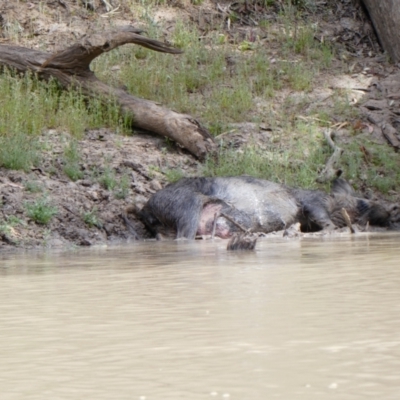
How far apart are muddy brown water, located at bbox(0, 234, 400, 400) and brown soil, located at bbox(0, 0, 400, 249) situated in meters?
3.18

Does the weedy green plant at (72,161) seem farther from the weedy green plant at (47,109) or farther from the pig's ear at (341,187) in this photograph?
the pig's ear at (341,187)

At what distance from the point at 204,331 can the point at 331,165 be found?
887 cm

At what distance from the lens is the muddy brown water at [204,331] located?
107 inches

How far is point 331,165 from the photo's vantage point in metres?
12.2

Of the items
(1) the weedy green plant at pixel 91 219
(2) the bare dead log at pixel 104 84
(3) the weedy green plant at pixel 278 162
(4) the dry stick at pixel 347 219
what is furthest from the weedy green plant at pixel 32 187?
(4) the dry stick at pixel 347 219

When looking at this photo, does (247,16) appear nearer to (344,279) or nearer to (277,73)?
(277,73)

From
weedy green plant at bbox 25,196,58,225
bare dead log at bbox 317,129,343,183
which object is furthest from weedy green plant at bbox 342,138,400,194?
weedy green plant at bbox 25,196,58,225

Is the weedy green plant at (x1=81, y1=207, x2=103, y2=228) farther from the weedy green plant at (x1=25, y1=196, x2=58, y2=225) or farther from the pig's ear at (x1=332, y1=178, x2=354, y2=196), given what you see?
the pig's ear at (x1=332, y1=178, x2=354, y2=196)

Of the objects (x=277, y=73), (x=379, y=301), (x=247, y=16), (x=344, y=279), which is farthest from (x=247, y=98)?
(x=379, y=301)

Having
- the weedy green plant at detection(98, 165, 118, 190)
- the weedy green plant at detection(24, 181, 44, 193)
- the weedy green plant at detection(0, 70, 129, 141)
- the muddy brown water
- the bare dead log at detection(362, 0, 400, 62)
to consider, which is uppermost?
the bare dead log at detection(362, 0, 400, 62)

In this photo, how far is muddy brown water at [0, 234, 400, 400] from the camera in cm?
272

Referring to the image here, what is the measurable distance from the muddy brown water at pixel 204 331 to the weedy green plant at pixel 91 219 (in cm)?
327

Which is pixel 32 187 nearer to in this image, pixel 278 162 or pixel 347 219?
pixel 347 219

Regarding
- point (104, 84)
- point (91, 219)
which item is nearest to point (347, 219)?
point (91, 219)
